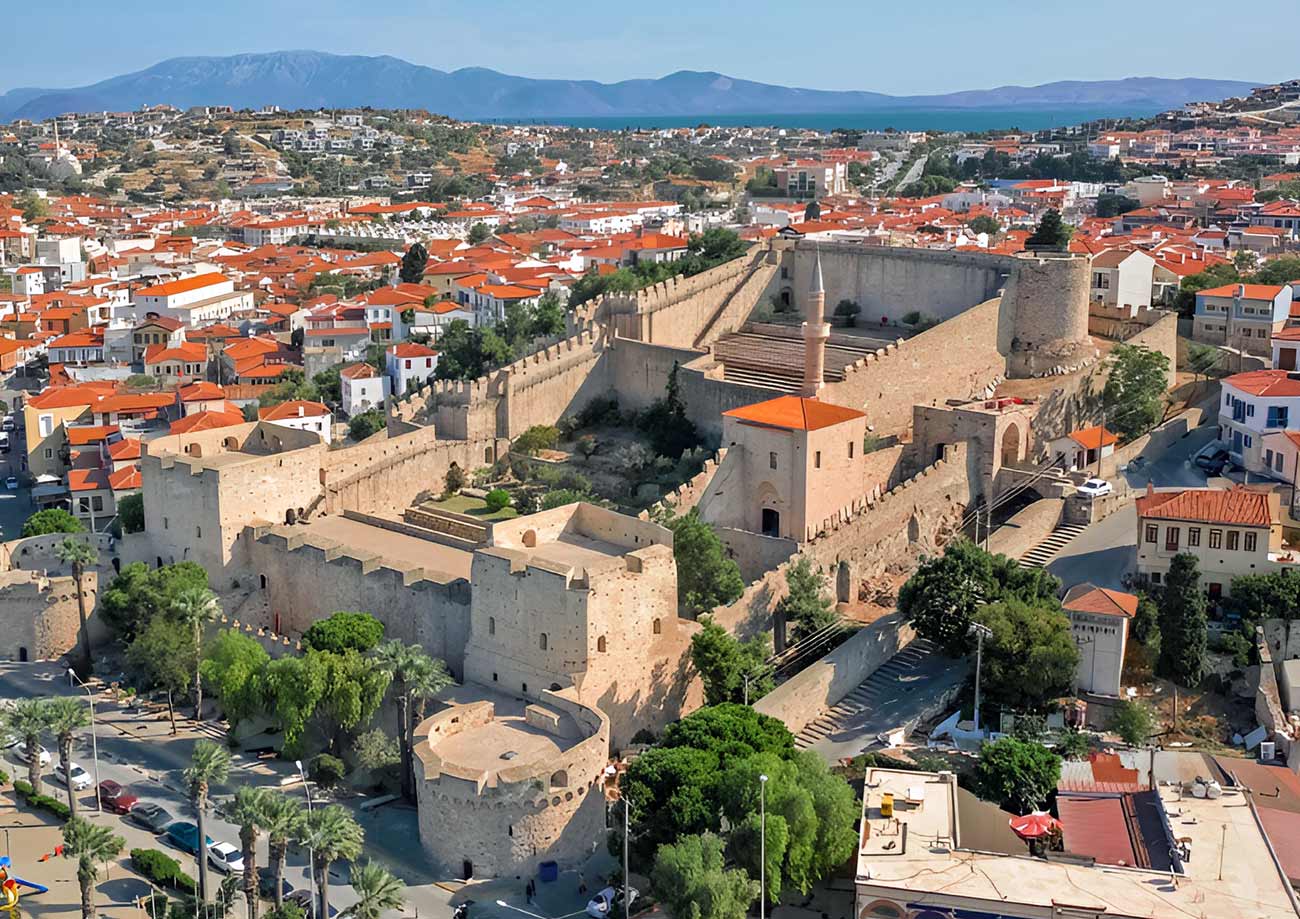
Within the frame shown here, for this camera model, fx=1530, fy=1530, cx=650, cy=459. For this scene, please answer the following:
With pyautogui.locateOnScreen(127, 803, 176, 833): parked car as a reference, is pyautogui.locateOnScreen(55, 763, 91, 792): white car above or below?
above

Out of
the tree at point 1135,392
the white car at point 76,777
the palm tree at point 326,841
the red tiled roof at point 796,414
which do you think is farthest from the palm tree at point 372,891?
the tree at point 1135,392

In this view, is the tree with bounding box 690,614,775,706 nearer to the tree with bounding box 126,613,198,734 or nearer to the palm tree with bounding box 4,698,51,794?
the tree with bounding box 126,613,198,734

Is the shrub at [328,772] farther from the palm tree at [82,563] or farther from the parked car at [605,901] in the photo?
the palm tree at [82,563]

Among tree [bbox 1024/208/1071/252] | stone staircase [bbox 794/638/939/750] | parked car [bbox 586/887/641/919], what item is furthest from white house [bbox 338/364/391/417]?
parked car [bbox 586/887/641/919]

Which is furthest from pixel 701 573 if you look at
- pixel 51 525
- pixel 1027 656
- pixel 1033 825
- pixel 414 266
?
pixel 414 266

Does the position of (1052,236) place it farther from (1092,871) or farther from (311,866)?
(311,866)

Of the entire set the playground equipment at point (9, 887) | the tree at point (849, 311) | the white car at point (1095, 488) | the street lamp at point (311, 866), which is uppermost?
the tree at point (849, 311)

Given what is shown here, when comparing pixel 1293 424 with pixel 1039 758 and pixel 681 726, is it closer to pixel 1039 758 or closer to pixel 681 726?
pixel 1039 758
